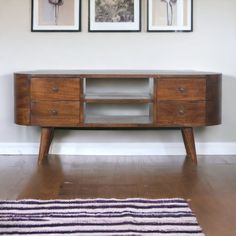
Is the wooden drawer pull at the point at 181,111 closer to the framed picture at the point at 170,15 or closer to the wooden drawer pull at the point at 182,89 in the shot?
the wooden drawer pull at the point at 182,89

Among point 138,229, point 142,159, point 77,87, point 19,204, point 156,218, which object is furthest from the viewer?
point 142,159

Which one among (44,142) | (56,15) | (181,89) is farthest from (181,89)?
(56,15)

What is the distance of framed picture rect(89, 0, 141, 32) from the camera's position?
3.76 metres

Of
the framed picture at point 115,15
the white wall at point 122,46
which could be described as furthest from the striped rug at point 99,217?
the framed picture at point 115,15

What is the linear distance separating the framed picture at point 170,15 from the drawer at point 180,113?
686 mm

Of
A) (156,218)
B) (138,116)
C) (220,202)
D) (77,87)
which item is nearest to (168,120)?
(138,116)

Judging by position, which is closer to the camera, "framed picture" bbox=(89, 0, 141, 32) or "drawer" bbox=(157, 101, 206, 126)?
"drawer" bbox=(157, 101, 206, 126)

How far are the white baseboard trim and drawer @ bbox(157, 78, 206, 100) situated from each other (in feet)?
1.92

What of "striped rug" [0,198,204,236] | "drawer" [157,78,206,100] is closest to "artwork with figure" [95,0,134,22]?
"drawer" [157,78,206,100]

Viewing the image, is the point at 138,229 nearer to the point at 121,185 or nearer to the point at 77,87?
the point at 121,185

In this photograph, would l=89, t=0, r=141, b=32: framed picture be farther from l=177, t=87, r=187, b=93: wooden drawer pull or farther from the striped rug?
the striped rug

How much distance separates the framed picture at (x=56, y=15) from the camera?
375 cm

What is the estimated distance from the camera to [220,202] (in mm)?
2408

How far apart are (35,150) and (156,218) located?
1.96m
